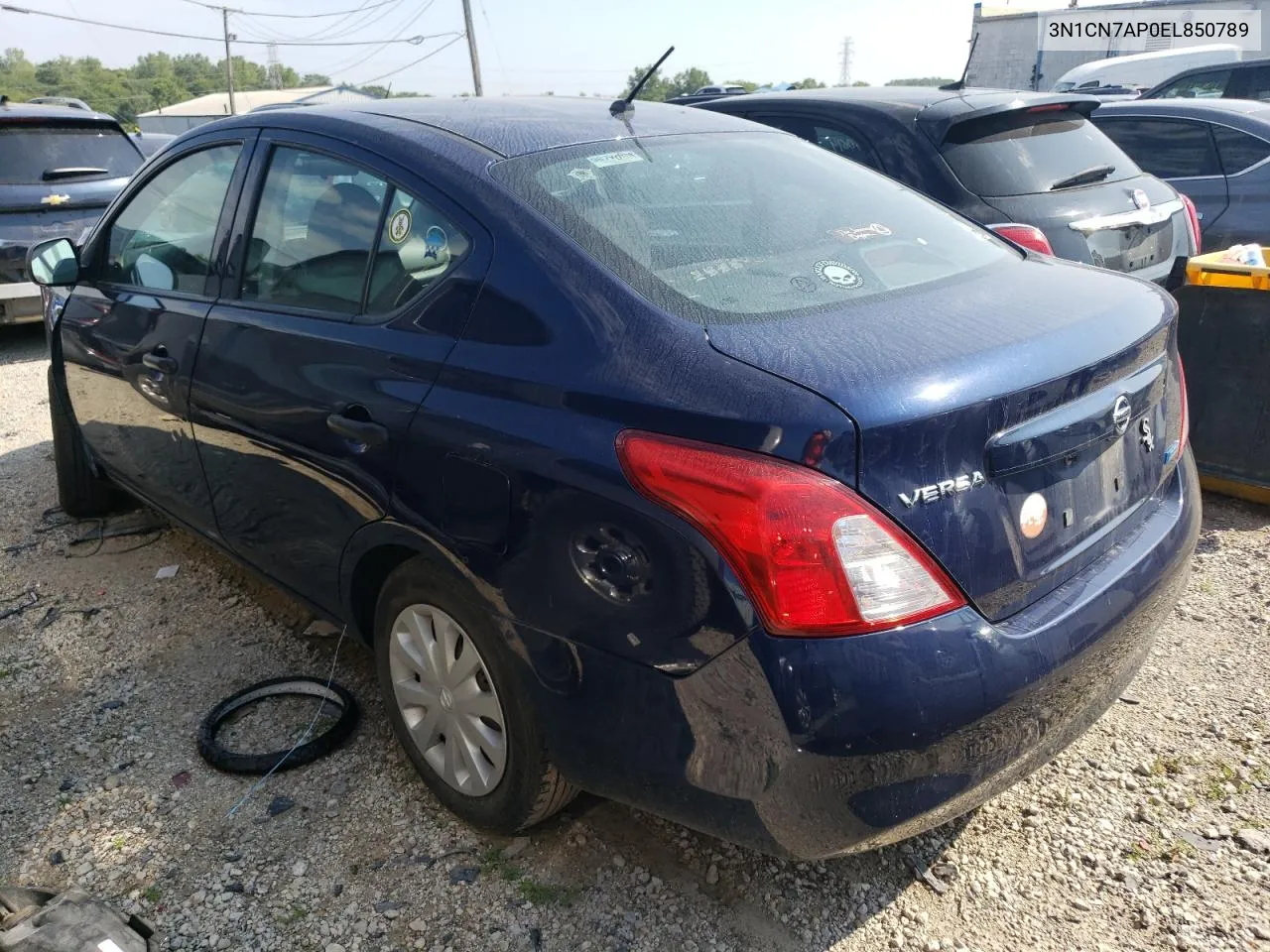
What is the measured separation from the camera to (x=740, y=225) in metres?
2.49

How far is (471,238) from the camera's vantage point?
2289 millimetres

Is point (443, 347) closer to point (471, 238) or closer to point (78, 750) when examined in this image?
point (471, 238)

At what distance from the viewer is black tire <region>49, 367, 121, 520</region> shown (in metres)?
4.32

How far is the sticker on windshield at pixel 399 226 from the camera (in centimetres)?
247

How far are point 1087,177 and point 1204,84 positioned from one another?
275 inches

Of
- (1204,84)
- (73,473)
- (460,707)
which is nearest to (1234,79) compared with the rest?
(1204,84)

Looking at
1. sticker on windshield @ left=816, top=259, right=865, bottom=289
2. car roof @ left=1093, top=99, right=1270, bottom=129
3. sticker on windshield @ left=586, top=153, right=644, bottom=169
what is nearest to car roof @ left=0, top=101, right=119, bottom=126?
sticker on windshield @ left=586, top=153, right=644, bottom=169

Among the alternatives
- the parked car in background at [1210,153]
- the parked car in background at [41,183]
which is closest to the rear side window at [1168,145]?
the parked car in background at [1210,153]

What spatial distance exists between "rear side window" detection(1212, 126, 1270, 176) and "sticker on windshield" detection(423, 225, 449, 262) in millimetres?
5676

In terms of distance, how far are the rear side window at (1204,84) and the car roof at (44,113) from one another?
9.70 metres

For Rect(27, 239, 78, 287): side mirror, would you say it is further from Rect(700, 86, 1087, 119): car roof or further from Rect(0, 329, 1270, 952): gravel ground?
Rect(700, 86, 1087, 119): car roof

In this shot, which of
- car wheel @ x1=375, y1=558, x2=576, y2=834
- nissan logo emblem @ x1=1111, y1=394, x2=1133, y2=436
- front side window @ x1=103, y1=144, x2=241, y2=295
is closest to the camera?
nissan logo emblem @ x1=1111, y1=394, x2=1133, y2=436

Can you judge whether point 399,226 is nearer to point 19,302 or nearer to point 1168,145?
point 1168,145

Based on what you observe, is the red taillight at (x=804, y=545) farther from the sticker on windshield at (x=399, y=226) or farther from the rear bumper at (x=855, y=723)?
the sticker on windshield at (x=399, y=226)
